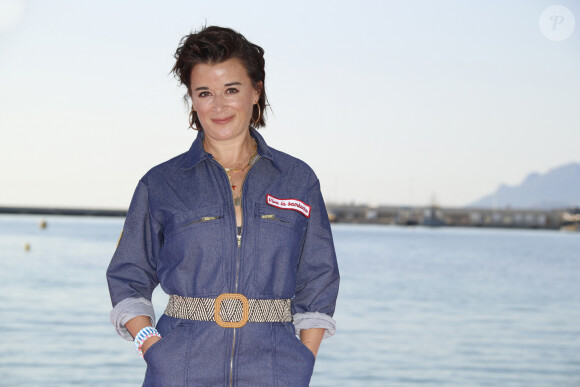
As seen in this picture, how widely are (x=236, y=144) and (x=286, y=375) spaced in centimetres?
67

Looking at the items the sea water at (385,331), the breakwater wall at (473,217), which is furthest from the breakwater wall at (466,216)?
the sea water at (385,331)

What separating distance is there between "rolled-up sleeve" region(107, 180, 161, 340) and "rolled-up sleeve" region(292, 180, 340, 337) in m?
0.42

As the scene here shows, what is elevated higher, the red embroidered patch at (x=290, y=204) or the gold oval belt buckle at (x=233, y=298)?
the red embroidered patch at (x=290, y=204)

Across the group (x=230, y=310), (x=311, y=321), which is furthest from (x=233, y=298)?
(x=311, y=321)

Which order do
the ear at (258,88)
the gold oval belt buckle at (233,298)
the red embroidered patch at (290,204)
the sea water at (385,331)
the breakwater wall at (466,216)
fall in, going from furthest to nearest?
the breakwater wall at (466,216)
the sea water at (385,331)
the ear at (258,88)
the red embroidered patch at (290,204)
the gold oval belt buckle at (233,298)

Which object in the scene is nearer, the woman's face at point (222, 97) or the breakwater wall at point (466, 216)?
the woman's face at point (222, 97)

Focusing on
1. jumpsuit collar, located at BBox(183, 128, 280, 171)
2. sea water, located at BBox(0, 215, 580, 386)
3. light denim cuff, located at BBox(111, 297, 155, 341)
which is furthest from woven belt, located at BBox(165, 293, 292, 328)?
sea water, located at BBox(0, 215, 580, 386)

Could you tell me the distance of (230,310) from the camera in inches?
88.6

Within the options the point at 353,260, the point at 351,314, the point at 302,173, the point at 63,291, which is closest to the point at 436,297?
the point at 351,314

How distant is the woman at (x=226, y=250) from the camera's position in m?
2.25

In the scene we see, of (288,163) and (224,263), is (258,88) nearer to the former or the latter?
(288,163)

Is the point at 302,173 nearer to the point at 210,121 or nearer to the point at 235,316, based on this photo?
the point at 210,121

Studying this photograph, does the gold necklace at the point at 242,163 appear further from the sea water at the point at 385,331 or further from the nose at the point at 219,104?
the sea water at the point at 385,331

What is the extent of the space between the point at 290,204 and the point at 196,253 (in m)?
0.30
